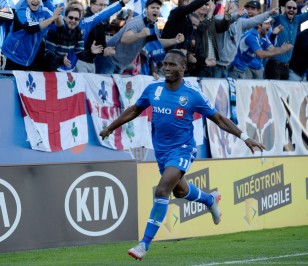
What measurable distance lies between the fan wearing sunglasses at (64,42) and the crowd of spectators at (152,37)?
2cm

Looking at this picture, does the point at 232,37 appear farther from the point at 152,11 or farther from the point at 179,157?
the point at 179,157

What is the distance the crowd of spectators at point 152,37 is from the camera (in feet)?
43.7

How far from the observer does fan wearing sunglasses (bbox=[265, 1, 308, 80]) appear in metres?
17.7

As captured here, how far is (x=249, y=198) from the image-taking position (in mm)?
15273

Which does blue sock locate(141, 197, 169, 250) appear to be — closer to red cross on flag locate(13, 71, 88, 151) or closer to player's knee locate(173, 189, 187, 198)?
player's knee locate(173, 189, 187, 198)

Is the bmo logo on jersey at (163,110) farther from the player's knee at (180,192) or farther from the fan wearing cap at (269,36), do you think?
the fan wearing cap at (269,36)

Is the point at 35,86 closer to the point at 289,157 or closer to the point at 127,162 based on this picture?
the point at 127,162

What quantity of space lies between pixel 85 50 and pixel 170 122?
13.4ft

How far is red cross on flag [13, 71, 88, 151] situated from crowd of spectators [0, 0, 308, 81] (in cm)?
37

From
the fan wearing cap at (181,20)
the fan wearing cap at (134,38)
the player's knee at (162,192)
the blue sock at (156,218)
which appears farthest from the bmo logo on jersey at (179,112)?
the fan wearing cap at (181,20)

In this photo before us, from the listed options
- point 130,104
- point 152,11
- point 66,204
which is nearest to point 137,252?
point 66,204

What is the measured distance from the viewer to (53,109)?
43.9 feet

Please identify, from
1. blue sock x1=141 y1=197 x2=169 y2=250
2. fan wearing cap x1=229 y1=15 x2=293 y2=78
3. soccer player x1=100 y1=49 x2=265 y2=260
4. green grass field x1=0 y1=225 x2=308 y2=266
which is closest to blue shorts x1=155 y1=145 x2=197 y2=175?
soccer player x1=100 y1=49 x2=265 y2=260

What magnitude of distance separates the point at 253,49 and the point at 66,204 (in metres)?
6.35
